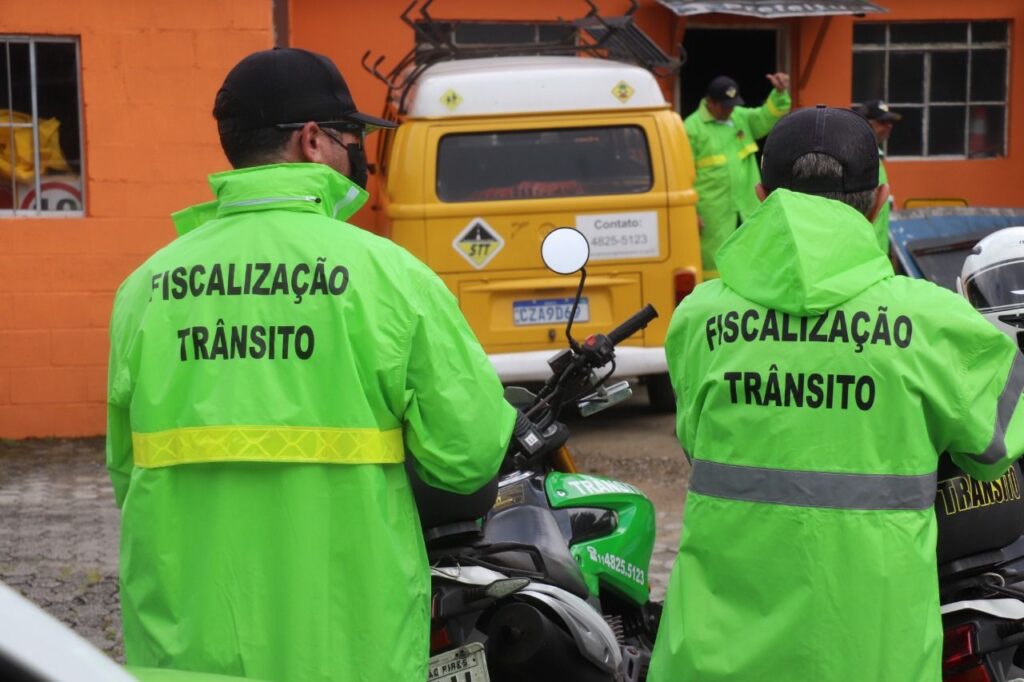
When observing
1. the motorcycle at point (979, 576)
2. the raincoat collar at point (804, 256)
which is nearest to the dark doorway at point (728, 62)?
the motorcycle at point (979, 576)

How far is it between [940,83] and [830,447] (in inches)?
499

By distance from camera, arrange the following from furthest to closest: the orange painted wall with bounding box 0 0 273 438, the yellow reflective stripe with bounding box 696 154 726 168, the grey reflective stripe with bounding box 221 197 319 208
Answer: the yellow reflective stripe with bounding box 696 154 726 168 → the orange painted wall with bounding box 0 0 273 438 → the grey reflective stripe with bounding box 221 197 319 208

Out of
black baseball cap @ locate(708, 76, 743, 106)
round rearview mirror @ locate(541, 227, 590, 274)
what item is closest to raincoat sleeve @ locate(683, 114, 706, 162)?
black baseball cap @ locate(708, 76, 743, 106)

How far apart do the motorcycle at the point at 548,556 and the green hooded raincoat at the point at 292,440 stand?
1.72 feet

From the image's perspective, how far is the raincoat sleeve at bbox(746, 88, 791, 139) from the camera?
11898 mm

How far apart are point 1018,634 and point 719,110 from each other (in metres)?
8.82

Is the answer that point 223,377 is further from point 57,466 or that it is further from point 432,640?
point 57,466

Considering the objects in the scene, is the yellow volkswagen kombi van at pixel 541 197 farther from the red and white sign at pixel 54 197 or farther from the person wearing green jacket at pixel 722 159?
the person wearing green jacket at pixel 722 159

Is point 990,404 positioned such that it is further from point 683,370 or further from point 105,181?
point 105,181

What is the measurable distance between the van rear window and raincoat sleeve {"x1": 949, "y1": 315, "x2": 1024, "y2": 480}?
22.0 feet

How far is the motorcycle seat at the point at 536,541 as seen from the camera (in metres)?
4.04

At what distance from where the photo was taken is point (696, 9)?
43.3 ft

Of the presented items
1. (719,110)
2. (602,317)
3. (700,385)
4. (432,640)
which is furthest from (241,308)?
(719,110)

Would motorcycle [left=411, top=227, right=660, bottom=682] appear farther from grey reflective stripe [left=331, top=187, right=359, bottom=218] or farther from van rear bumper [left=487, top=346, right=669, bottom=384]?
van rear bumper [left=487, top=346, right=669, bottom=384]
